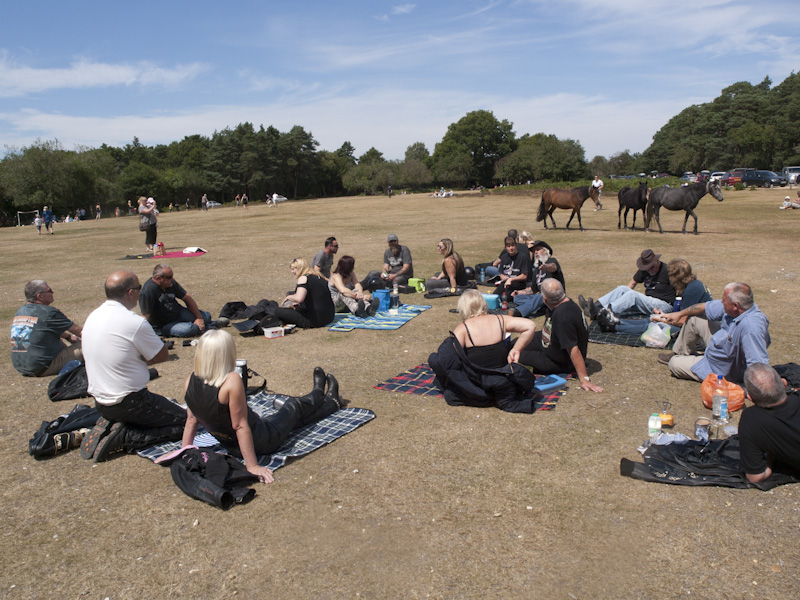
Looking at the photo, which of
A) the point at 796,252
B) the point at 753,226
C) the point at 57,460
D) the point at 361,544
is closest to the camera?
the point at 361,544

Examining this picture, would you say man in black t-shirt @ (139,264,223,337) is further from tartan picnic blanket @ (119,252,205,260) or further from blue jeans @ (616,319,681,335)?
tartan picnic blanket @ (119,252,205,260)

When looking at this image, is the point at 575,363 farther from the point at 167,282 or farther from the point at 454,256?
the point at 167,282

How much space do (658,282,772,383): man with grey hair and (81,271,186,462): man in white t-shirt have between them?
5501 mm

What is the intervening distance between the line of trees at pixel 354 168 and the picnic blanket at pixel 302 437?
2459 inches

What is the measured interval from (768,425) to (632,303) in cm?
491

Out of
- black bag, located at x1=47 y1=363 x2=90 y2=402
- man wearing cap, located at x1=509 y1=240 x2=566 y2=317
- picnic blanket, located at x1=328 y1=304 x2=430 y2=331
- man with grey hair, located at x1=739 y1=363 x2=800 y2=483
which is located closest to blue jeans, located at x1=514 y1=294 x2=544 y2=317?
man wearing cap, located at x1=509 y1=240 x2=566 y2=317

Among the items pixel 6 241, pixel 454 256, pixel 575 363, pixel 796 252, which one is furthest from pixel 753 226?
pixel 6 241

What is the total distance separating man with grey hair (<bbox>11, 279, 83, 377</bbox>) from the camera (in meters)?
7.17

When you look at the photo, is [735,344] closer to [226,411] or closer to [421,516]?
[421,516]

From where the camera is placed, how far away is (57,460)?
5320 mm

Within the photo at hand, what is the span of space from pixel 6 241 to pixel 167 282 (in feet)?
94.3

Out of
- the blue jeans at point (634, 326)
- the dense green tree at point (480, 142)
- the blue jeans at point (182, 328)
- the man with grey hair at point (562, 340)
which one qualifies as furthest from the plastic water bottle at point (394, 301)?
the dense green tree at point (480, 142)

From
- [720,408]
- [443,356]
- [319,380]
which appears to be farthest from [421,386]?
[720,408]

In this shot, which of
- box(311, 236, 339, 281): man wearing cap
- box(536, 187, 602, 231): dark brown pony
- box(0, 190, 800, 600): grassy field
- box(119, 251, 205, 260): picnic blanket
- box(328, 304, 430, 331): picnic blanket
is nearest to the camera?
box(0, 190, 800, 600): grassy field
